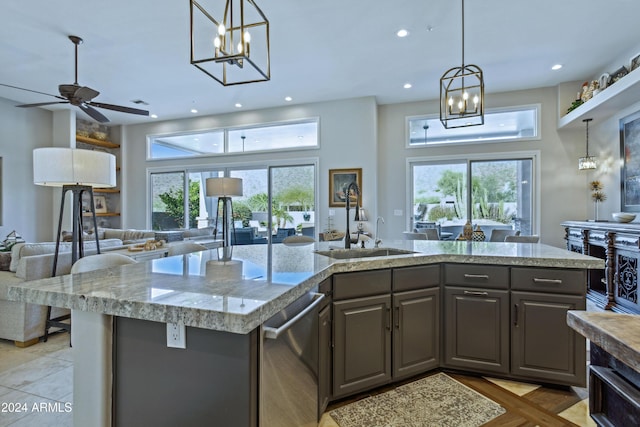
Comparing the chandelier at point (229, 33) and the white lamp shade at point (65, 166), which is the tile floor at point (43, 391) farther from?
the chandelier at point (229, 33)

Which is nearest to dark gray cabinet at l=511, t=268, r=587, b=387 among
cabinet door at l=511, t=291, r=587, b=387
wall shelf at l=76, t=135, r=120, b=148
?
cabinet door at l=511, t=291, r=587, b=387

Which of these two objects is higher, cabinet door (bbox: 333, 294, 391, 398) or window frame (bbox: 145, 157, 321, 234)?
window frame (bbox: 145, 157, 321, 234)

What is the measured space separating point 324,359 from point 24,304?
2.91m

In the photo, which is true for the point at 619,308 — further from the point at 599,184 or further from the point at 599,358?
the point at 599,358

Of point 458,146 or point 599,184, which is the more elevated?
point 458,146

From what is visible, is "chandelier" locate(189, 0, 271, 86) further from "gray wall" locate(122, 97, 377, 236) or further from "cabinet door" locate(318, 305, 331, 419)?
"cabinet door" locate(318, 305, 331, 419)

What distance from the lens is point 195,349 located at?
1.07 metres

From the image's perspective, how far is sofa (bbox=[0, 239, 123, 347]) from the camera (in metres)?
2.83

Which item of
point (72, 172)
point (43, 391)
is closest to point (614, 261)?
point (43, 391)

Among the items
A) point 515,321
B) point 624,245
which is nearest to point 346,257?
point 515,321

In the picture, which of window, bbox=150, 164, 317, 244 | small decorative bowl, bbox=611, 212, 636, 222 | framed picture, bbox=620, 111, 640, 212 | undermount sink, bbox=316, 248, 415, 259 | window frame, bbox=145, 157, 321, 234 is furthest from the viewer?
window, bbox=150, 164, 317, 244

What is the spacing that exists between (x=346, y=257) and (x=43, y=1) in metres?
4.11

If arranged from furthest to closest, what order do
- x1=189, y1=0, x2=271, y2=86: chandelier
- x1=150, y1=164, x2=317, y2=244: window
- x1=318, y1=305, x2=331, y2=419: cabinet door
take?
x1=150, y1=164, x2=317, y2=244: window < x1=189, y1=0, x2=271, y2=86: chandelier < x1=318, y1=305, x2=331, y2=419: cabinet door

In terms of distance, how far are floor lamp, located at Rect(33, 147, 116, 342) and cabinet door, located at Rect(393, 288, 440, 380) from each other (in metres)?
2.83
